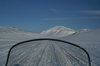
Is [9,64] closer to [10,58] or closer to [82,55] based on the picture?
[10,58]

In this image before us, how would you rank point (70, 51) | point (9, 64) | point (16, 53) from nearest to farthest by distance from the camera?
point (9, 64) < point (16, 53) < point (70, 51)

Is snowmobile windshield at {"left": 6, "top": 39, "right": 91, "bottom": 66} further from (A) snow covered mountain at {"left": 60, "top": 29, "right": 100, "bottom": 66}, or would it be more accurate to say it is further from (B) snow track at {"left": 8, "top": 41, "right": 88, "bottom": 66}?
(A) snow covered mountain at {"left": 60, "top": 29, "right": 100, "bottom": 66}

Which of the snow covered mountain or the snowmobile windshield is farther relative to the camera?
the snow covered mountain

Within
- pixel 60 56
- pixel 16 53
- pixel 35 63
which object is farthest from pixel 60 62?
pixel 16 53

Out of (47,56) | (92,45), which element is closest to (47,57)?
(47,56)

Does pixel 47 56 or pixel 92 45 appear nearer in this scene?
pixel 47 56

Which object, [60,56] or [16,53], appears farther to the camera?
[60,56]

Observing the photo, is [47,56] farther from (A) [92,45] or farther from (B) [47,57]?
(A) [92,45]

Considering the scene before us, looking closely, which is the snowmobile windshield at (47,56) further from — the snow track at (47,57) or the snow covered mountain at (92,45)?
the snow covered mountain at (92,45)

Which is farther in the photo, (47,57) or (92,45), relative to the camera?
(92,45)

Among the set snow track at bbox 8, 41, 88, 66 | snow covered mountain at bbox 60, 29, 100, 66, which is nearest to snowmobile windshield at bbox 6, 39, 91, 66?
snow track at bbox 8, 41, 88, 66

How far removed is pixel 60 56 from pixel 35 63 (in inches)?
13.4

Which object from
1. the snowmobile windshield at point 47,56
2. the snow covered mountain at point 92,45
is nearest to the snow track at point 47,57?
the snowmobile windshield at point 47,56

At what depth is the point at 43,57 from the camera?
1.38m
